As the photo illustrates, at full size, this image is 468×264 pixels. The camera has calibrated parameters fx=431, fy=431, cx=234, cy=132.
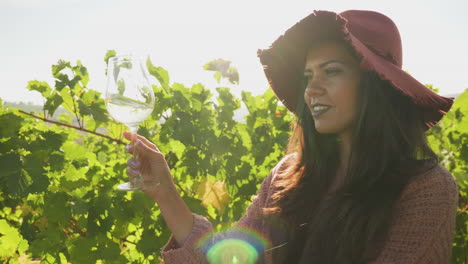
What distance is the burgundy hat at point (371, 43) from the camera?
1805mm

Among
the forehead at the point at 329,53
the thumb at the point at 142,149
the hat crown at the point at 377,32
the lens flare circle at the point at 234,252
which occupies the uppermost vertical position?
the hat crown at the point at 377,32

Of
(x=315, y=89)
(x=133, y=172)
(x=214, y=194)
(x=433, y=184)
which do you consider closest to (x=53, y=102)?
(x=214, y=194)

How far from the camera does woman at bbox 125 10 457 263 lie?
1.69m

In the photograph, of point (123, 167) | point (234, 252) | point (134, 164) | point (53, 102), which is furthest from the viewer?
point (53, 102)

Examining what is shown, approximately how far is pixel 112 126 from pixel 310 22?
1620mm

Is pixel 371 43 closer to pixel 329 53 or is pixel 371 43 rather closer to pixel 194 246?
pixel 329 53

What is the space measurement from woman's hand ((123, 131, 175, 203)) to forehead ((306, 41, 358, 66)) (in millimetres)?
854

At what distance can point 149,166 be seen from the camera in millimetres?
1902

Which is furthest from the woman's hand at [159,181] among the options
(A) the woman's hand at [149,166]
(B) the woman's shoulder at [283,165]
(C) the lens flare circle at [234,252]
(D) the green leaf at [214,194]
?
(D) the green leaf at [214,194]

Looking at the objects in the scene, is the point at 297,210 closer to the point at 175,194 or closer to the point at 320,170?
the point at 320,170

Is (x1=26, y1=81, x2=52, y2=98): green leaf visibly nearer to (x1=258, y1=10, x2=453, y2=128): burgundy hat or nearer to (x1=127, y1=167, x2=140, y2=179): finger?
(x1=127, y1=167, x2=140, y2=179): finger

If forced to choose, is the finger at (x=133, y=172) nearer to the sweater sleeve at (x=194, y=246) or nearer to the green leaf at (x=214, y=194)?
the sweater sleeve at (x=194, y=246)

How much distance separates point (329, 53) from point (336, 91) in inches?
8.0

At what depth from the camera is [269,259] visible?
7.10 feet
